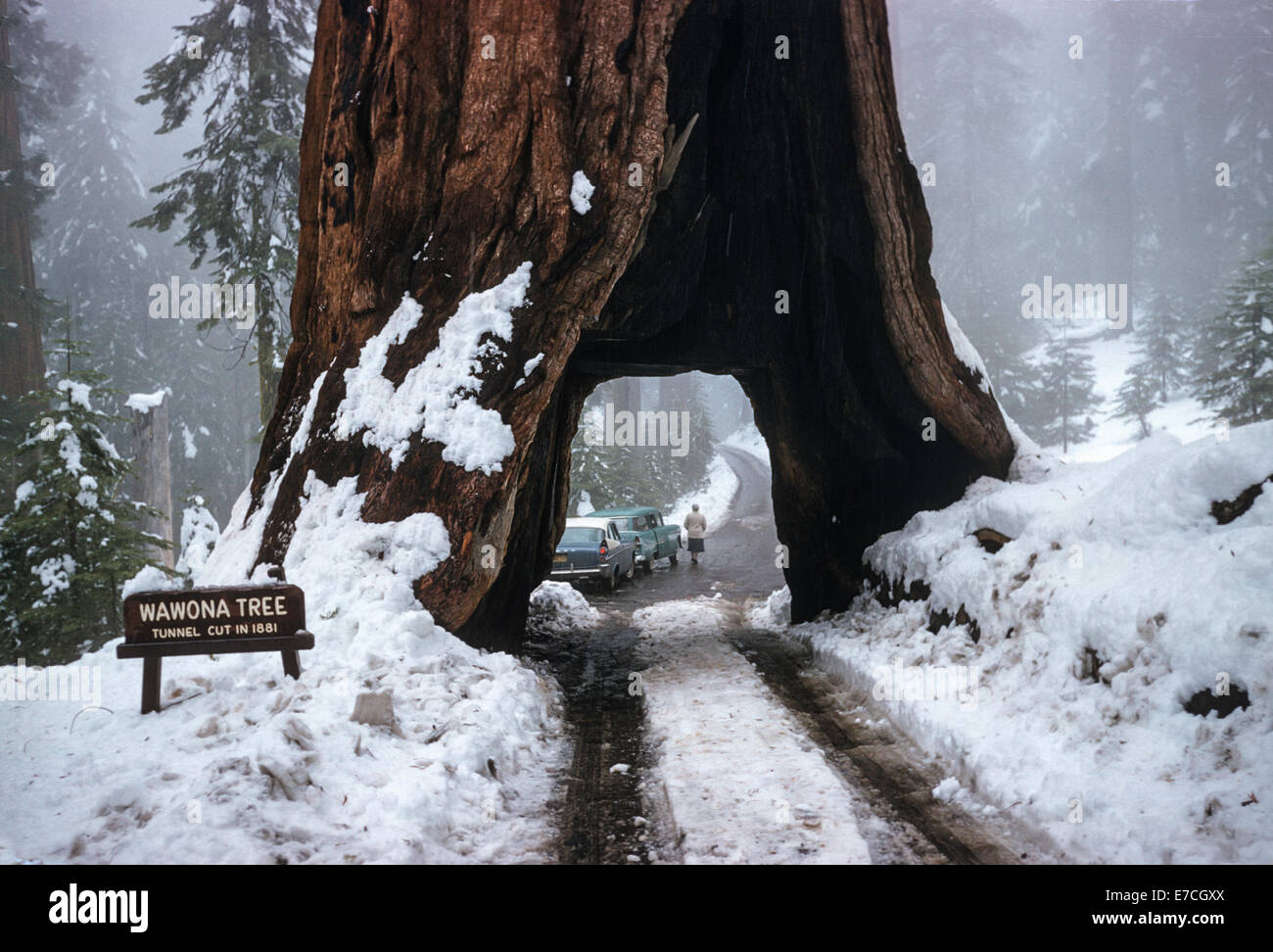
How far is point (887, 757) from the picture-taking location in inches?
243

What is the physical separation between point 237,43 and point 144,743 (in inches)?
624

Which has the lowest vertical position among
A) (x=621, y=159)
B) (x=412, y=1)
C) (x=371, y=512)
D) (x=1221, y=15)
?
(x=371, y=512)

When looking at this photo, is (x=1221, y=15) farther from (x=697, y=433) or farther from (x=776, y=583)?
(x=776, y=583)

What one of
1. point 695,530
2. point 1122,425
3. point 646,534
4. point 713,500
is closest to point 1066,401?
point 1122,425

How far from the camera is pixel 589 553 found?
18.3 meters

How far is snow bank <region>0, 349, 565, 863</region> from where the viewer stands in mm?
3949

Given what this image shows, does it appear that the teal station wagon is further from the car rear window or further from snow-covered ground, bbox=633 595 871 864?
snow-covered ground, bbox=633 595 871 864

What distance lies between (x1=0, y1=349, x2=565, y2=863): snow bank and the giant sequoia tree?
2.28 feet

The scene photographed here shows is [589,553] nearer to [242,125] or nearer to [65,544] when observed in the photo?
[65,544]

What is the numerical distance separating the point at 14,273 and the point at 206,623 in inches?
831

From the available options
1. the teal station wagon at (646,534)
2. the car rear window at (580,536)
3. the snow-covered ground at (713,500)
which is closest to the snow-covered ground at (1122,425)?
the snow-covered ground at (713,500)

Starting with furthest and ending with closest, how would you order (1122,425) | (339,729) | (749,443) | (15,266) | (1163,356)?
(749,443), (1122,425), (1163,356), (15,266), (339,729)

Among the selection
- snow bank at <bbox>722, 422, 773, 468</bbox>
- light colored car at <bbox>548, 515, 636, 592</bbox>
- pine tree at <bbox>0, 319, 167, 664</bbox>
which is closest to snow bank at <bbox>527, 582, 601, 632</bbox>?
light colored car at <bbox>548, 515, 636, 592</bbox>

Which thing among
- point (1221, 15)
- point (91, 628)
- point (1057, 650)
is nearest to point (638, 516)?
point (91, 628)
